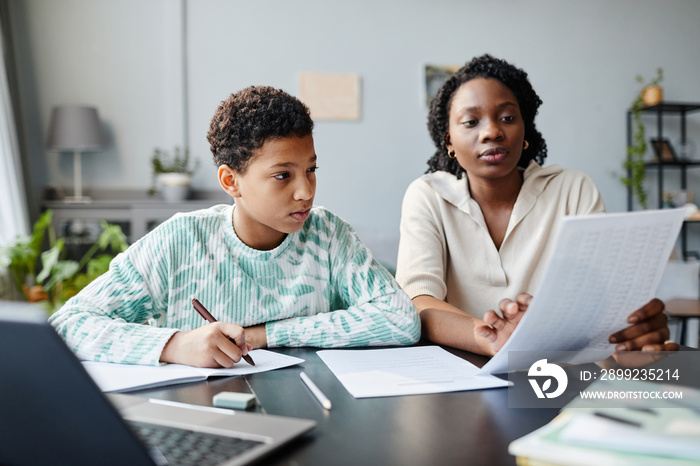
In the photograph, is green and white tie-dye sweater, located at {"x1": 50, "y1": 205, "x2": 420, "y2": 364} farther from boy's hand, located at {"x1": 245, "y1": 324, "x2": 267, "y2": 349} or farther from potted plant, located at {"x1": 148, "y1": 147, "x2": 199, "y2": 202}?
potted plant, located at {"x1": 148, "y1": 147, "x2": 199, "y2": 202}

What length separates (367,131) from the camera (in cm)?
404

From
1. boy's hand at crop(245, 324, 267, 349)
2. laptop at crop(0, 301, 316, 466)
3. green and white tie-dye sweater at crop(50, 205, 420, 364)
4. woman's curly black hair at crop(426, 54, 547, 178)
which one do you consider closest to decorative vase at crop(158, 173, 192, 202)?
woman's curly black hair at crop(426, 54, 547, 178)

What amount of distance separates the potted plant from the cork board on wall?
892 millimetres

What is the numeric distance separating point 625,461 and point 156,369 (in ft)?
2.14

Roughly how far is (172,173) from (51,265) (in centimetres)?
95

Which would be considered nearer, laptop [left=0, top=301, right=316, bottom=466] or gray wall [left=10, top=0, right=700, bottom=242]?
laptop [left=0, top=301, right=316, bottom=466]

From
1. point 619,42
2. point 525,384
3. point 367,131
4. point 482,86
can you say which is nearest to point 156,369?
point 525,384

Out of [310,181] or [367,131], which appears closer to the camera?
[310,181]

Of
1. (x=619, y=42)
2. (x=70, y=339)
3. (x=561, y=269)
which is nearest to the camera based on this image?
(x=561, y=269)

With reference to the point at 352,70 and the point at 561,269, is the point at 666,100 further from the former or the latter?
the point at 561,269

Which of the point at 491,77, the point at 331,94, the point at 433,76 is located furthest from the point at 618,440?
the point at 433,76

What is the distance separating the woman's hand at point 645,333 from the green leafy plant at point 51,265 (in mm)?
2378

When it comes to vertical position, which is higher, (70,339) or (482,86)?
(482,86)

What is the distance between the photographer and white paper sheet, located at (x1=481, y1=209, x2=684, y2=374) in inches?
25.6
